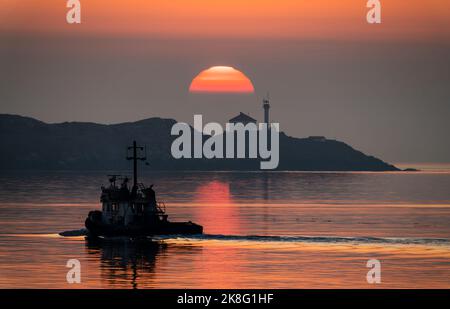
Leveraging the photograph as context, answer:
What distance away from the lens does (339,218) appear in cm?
16312

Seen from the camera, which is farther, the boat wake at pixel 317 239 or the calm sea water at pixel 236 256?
the boat wake at pixel 317 239

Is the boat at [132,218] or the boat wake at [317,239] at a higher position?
the boat at [132,218]

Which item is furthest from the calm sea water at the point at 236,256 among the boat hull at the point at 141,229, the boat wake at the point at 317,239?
the boat hull at the point at 141,229

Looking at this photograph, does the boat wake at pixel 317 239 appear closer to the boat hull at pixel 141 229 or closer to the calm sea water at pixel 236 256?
the calm sea water at pixel 236 256

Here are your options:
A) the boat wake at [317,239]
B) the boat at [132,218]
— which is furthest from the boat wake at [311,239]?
the boat at [132,218]

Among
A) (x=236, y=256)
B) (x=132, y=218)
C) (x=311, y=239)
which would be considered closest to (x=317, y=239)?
(x=311, y=239)

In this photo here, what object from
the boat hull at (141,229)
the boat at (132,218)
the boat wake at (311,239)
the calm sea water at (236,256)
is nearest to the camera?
the calm sea water at (236,256)

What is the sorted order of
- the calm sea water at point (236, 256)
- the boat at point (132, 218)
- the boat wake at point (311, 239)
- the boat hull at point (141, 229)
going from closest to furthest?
the calm sea water at point (236, 256) < the boat wake at point (311, 239) < the boat hull at point (141, 229) < the boat at point (132, 218)

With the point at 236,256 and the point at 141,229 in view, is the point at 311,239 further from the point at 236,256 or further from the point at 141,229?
the point at 141,229
